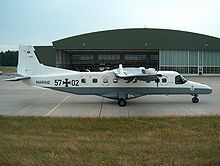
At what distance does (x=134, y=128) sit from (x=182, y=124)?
215cm

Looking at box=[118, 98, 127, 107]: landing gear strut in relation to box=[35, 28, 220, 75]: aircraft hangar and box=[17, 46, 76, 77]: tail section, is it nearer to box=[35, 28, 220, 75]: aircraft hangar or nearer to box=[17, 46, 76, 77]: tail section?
box=[17, 46, 76, 77]: tail section

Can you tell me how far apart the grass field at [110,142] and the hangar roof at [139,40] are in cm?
5860

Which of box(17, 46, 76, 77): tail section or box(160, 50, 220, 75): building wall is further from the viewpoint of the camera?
box(160, 50, 220, 75): building wall

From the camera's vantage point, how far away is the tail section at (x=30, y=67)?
71.8 feet

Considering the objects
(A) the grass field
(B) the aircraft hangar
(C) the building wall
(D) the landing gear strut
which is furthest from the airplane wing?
(C) the building wall

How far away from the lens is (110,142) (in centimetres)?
915

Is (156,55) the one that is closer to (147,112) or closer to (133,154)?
(147,112)

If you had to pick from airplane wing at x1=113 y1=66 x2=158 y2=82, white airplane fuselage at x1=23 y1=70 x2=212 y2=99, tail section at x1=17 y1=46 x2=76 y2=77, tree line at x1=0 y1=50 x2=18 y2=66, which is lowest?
white airplane fuselage at x1=23 y1=70 x2=212 y2=99

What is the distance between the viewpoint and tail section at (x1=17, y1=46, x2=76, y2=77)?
71.8 feet

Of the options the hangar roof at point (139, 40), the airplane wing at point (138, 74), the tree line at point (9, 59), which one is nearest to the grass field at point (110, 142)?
the airplane wing at point (138, 74)

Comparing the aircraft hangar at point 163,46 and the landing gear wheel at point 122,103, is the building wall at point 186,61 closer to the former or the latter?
the aircraft hangar at point 163,46

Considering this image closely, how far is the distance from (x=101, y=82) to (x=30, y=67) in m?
4.81

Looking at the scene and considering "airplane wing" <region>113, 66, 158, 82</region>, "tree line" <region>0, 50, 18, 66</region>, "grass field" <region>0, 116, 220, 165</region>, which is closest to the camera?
"grass field" <region>0, 116, 220, 165</region>

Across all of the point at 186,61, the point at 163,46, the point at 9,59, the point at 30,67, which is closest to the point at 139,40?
A: the point at 163,46
